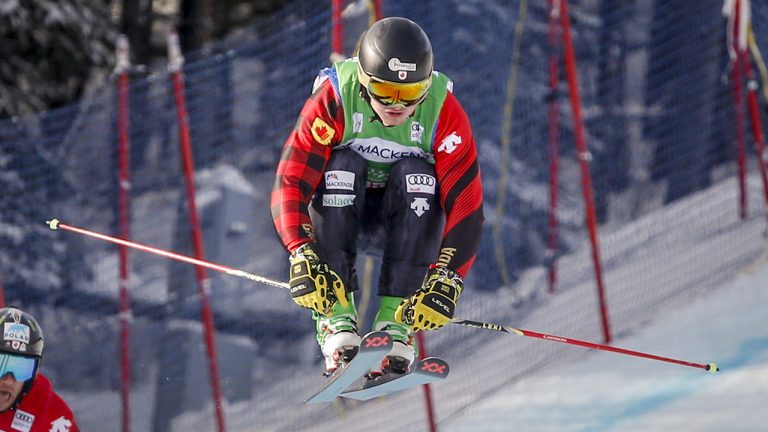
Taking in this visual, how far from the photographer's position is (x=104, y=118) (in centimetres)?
752

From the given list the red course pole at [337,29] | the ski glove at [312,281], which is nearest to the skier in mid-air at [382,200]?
the ski glove at [312,281]

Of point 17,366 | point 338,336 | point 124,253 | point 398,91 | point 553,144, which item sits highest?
point 553,144

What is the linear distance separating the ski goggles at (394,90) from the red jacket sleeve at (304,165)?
0.20 metres

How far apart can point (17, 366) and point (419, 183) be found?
175 cm

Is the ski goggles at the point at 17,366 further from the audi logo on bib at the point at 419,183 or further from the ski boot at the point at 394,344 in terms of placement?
the audi logo on bib at the point at 419,183

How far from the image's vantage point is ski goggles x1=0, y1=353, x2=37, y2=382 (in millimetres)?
5414

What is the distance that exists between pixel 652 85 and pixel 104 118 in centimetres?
319

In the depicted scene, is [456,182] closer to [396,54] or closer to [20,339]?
[396,54]

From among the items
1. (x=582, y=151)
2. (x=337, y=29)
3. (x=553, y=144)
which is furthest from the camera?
(x=553, y=144)

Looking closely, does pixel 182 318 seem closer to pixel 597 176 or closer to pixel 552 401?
pixel 552 401

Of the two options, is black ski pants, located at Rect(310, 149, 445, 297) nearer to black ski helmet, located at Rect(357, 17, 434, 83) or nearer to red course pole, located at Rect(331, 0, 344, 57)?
black ski helmet, located at Rect(357, 17, 434, 83)

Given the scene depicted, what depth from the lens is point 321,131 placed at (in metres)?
4.98

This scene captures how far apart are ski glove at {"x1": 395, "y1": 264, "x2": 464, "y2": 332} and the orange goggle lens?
0.63 metres

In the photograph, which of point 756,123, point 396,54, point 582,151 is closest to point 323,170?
point 396,54
